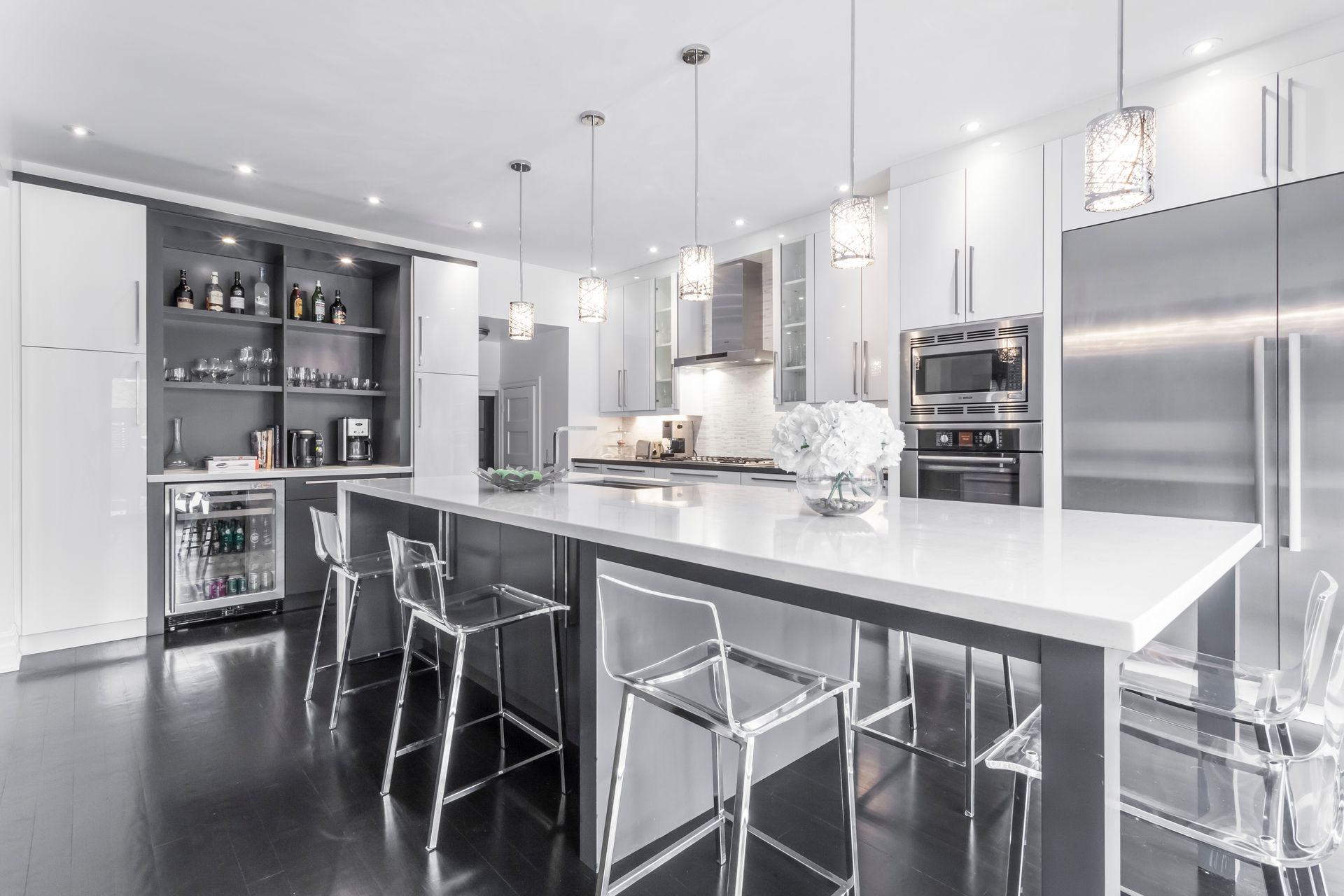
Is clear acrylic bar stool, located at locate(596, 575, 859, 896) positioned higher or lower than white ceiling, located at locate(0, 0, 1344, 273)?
lower

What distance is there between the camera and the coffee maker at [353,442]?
4.82 meters

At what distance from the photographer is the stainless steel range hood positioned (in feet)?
16.1

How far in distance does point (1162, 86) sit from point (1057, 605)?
9.99ft

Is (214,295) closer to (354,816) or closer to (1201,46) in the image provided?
(354,816)

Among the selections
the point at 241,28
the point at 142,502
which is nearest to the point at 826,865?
the point at 241,28

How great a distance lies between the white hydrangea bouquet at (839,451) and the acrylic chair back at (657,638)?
458 mm

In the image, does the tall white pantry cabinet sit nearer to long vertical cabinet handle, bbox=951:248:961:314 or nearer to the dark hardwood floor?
the dark hardwood floor

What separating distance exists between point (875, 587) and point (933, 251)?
3.03 metres

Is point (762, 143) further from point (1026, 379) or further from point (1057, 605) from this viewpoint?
point (1057, 605)

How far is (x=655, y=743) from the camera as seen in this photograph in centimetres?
178

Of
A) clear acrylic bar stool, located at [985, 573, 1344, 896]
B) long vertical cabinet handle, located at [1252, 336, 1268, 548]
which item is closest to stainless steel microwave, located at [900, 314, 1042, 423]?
long vertical cabinet handle, located at [1252, 336, 1268, 548]

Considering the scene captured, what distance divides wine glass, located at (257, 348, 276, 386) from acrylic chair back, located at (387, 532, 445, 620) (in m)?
Result: 3.19

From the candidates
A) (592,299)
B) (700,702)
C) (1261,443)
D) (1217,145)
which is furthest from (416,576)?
(1217,145)

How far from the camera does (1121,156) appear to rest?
1.54 meters
